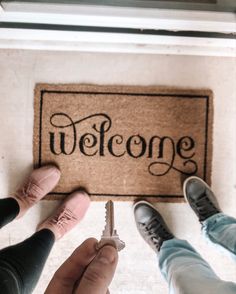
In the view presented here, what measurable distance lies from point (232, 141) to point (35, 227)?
746mm

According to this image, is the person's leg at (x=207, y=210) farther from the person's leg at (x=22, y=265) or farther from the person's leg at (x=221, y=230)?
the person's leg at (x=22, y=265)

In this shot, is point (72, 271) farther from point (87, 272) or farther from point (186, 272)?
point (186, 272)

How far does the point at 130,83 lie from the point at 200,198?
0.46m

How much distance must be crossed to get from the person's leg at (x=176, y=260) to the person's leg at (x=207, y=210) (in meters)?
0.09

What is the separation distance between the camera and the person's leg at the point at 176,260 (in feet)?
2.98

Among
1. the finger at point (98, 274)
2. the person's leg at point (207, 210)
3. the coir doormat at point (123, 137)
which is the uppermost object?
the coir doormat at point (123, 137)

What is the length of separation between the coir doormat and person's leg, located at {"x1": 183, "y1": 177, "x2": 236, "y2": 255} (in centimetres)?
4

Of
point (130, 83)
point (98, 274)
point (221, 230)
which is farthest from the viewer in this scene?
point (130, 83)

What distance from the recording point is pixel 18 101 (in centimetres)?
128

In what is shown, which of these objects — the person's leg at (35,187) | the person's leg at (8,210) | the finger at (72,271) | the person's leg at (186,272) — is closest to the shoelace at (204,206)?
the person's leg at (186,272)

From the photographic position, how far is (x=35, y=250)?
103 cm

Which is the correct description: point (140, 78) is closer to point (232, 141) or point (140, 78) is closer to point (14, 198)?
point (232, 141)

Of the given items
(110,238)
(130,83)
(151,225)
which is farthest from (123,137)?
(110,238)

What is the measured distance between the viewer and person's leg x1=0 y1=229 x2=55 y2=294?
2.83 feet
